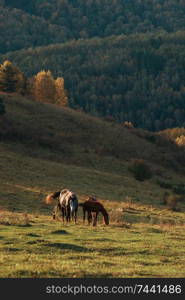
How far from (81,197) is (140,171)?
2487cm

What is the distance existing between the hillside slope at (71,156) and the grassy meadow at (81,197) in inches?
5.1

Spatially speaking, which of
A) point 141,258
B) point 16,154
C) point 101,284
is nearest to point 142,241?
point 141,258

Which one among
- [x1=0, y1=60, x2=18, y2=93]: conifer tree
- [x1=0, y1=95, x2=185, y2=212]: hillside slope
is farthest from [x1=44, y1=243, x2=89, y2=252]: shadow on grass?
[x1=0, y1=60, x2=18, y2=93]: conifer tree

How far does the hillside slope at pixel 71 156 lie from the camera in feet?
172

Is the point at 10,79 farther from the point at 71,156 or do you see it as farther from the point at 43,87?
the point at 71,156

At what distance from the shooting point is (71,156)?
76.6 meters

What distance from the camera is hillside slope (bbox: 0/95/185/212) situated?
52406 millimetres

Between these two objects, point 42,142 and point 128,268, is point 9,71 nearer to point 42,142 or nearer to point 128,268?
point 42,142

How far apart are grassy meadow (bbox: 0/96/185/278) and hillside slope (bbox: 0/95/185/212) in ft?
0.42

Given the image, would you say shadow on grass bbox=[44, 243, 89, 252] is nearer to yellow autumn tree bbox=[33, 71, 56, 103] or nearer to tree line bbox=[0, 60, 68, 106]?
tree line bbox=[0, 60, 68, 106]

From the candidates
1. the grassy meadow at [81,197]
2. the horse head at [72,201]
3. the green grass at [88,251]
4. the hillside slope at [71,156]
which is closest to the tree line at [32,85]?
the hillside slope at [71,156]

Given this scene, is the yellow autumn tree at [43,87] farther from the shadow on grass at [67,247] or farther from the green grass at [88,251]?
the shadow on grass at [67,247]

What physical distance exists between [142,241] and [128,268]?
6.40m

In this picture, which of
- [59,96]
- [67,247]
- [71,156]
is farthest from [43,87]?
[67,247]
